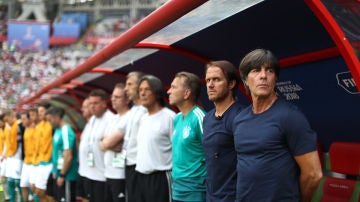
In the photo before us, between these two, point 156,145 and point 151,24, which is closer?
point 151,24

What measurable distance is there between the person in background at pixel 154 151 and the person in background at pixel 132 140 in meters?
0.29

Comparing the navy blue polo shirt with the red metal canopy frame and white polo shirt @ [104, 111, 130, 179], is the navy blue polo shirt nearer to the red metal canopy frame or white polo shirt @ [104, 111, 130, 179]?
the red metal canopy frame

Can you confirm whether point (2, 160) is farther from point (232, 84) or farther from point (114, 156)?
point (232, 84)

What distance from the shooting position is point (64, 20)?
4897 cm

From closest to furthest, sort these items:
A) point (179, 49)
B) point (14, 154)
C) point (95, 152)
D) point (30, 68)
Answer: point (179, 49), point (95, 152), point (14, 154), point (30, 68)

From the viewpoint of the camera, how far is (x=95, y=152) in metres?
6.18

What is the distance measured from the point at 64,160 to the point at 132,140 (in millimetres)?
2398

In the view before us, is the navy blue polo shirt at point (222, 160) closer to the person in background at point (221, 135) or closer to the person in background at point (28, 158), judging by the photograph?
the person in background at point (221, 135)

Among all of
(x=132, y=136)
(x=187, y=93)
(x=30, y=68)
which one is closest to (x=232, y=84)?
(x=187, y=93)

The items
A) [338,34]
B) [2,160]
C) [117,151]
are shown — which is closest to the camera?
[338,34]

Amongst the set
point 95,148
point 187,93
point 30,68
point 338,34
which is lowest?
point 95,148

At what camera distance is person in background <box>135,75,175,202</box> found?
452 centimetres

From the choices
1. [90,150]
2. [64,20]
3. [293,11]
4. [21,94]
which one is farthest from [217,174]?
[64,20]

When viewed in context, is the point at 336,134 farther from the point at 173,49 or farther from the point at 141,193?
the point at 141,193
